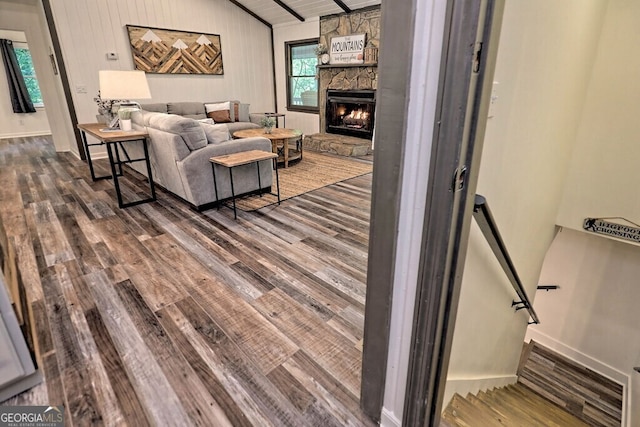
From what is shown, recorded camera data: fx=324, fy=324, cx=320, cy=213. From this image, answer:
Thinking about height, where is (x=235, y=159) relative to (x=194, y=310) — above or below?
above

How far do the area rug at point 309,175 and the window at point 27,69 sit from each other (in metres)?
6.73

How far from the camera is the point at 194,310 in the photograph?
1.86 metres

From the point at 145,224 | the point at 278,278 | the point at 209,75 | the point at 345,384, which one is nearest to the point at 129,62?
the point at 209,75

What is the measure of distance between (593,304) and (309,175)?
363cm

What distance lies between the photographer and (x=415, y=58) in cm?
73

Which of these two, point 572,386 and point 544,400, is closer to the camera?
point 544,400

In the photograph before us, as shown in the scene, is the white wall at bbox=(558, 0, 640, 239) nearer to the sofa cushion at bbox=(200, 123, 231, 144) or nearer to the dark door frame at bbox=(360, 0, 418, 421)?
the dark door frame at bbox=(360, 0, 418, 421)

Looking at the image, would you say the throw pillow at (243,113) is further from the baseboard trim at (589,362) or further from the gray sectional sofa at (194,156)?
the baseboard trim at (589,362)

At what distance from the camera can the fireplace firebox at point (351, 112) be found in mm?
5969

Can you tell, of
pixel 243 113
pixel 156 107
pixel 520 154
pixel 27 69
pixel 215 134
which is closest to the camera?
pixel 520 154

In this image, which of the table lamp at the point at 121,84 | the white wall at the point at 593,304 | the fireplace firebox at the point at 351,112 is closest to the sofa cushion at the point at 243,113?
the fireplace firebox at the point at 351,112

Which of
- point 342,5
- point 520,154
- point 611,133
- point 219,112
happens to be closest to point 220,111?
point 219,112

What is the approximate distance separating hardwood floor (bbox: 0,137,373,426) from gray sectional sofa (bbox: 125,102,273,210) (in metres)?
0.24

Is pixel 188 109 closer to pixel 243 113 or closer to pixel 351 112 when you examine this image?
pixel 243 113
